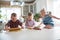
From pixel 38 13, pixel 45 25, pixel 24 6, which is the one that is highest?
pixel 24 6

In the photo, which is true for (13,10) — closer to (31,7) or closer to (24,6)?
(24,6)

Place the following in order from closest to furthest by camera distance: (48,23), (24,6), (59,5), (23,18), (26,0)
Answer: (48,23)
(23,18)
(24,6)
(26,0)
(59,5)

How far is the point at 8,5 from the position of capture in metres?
1.83

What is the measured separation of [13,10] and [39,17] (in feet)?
1.35

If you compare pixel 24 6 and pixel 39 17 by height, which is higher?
pixel 24 6

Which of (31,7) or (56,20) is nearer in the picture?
(56,20)

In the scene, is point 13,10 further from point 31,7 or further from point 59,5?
point 59,5

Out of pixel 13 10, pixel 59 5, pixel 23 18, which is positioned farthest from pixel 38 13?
pixel 59 5

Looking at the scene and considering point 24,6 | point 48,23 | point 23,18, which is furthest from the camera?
point 24,6

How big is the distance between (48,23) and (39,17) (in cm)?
25

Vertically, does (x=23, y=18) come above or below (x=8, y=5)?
below

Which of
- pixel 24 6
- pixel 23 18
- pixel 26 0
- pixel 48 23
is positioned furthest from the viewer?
pixel 26 0

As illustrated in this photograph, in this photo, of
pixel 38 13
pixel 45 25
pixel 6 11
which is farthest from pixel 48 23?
pixel 6 11

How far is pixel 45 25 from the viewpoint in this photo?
61.6 inches
